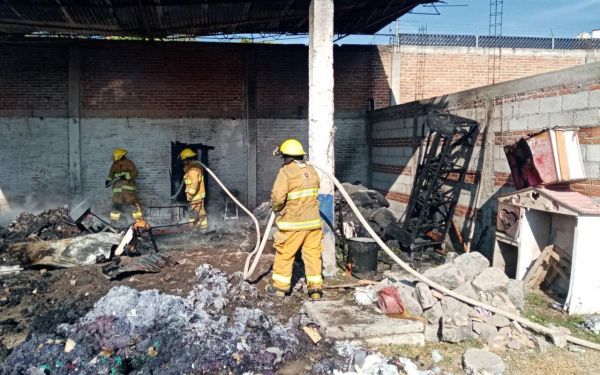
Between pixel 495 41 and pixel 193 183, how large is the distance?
12.2m

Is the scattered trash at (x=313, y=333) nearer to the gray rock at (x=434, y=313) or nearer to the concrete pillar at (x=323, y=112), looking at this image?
the gray rock at (x=434, y=313)

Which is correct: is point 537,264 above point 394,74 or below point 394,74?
below

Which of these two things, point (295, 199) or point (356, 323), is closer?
point (356, 323)

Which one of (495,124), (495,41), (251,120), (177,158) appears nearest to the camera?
(495,124)

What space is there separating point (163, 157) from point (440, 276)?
8425 millimetres

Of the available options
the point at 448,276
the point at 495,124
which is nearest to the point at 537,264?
the point at 448,276

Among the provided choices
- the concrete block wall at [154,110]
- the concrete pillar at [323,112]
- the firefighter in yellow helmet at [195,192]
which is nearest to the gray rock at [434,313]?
the concrete pillar at [323,112]

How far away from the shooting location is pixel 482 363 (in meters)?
4.31

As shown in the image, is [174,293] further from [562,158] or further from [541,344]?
[562,158]

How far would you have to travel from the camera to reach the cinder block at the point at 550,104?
654cm

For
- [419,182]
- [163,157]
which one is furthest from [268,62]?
[419,182]

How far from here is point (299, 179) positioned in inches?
230

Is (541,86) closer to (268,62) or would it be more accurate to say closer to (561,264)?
(561,264)

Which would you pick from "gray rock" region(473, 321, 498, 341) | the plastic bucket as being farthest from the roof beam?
"gray rock" region(473, 321, 498, 341)
